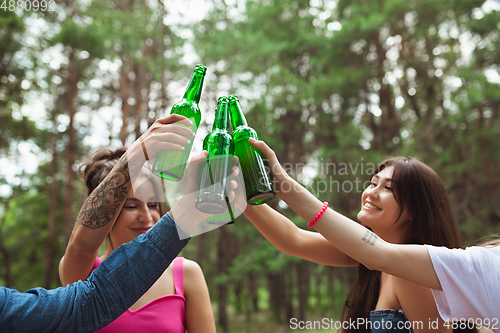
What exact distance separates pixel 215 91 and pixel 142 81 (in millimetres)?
2093

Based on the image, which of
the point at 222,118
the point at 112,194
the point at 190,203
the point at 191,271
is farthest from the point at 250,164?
the point at 191,271

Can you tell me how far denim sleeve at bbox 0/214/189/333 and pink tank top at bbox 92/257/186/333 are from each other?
42 cm

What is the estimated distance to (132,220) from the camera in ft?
4.50

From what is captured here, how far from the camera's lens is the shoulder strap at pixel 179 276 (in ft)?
4.34

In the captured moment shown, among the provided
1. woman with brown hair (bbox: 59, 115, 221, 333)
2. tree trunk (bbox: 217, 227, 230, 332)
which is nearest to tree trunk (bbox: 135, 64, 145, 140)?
tree trunk (bbox: 217, 227, 230, 332)

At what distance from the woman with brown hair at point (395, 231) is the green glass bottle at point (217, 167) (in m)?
0.48

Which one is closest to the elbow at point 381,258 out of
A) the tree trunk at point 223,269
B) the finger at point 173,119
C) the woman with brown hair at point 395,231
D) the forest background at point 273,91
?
the woman with brown hair at point 395,231

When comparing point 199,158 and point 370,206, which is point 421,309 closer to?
point 370,206

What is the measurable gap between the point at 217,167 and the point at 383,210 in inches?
35.5

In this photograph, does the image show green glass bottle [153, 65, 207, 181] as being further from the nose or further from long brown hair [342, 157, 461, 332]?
long brown hair [342, 157, 461, 332]

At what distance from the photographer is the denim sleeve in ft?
2.51

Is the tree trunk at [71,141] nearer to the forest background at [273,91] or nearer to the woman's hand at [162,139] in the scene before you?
the forest background at [273,91]

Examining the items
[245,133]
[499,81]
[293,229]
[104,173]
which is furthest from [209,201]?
[499,81]

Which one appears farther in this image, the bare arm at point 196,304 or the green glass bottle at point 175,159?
the bare arm at point 196,304
